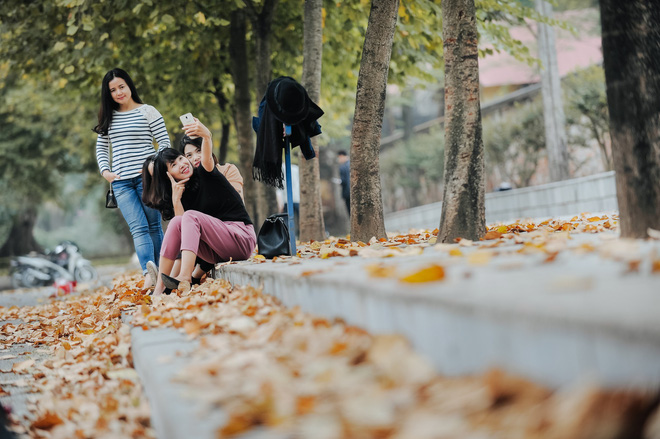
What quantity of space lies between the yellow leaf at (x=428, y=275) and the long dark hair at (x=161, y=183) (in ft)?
14.8

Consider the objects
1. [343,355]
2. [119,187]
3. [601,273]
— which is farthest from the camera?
[119,187]

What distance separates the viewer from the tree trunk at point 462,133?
5625 millimetres

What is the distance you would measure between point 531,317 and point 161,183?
17.4 ft

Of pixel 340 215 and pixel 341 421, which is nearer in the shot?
pixel 341 421

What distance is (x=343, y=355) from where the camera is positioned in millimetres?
2543

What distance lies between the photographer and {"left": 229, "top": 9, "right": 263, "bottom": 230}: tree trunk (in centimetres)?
1222

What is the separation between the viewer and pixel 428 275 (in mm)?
2547

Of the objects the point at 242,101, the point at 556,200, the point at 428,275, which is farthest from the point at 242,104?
the point at 428,275

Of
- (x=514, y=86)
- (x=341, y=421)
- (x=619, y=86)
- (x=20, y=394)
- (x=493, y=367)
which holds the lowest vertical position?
(x=20, y=394)

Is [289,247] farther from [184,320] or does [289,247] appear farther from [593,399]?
[593,399]

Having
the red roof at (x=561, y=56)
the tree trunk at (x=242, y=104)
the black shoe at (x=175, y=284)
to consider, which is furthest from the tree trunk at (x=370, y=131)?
the red roof at (x=561, y=56)

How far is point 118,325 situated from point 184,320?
63.6 inches

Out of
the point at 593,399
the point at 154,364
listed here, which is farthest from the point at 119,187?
the point at 593,399

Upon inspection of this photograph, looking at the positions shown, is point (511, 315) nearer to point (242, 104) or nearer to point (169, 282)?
point (169, 282)
